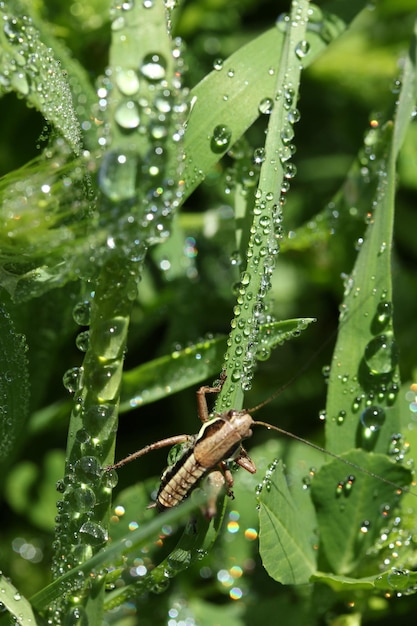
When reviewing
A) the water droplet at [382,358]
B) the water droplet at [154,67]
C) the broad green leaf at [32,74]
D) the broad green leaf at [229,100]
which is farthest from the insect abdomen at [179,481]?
the water droplet at [154,67]

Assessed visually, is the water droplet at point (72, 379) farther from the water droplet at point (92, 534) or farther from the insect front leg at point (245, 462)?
the insect front leg at point (245, 462)

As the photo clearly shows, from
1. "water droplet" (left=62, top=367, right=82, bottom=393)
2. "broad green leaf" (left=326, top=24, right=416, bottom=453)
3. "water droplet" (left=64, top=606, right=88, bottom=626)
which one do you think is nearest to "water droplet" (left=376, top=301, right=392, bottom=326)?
"broad green leaf" (left=326, top=24, right=416, bottom=453)

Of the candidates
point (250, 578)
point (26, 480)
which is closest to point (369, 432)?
point (250, 578)

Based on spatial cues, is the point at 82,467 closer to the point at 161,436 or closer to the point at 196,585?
the point at 196,585

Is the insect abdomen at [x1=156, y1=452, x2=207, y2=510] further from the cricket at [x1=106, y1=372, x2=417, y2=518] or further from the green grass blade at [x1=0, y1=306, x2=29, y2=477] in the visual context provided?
the green grass blade at [x1=0, y1=306, x2=29, y2=477]

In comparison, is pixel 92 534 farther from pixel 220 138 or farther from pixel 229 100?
pixel 229 100
